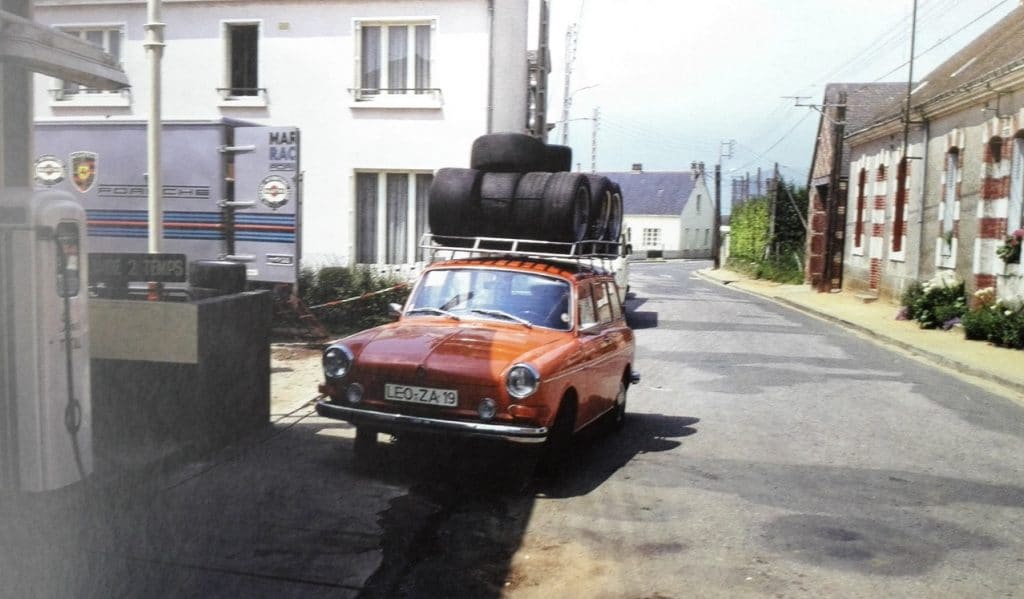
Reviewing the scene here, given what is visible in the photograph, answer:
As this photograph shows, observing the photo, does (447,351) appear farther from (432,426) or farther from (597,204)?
(597,204)

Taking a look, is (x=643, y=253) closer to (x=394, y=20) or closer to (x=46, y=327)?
(x=394, y=20)

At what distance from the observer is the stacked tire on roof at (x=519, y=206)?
27.0ft

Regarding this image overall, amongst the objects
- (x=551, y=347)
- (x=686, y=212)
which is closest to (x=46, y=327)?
(x=551, y=347)

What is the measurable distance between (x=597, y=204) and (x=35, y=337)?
16.8 ft

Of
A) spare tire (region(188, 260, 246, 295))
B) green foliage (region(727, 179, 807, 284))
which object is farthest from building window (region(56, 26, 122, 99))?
→ green foliage (region(727, 179, 807, 284))

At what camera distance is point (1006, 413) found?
34.4ft

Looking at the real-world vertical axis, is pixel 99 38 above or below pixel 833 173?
above

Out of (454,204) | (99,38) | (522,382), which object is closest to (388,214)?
(99,38)

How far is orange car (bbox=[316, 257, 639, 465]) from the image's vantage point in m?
6.20

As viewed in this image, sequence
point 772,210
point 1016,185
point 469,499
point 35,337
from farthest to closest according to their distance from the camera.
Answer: point 772,210
point 1016,185
point 469,499
point 35,337

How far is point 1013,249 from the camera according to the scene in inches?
688

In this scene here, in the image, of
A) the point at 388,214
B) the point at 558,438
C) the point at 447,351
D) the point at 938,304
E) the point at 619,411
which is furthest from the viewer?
the point at 938,304

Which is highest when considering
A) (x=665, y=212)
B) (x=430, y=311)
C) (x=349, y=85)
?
(x=349, y=85)

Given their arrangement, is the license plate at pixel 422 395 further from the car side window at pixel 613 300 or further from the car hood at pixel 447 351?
the car side window at pixel 613 300
